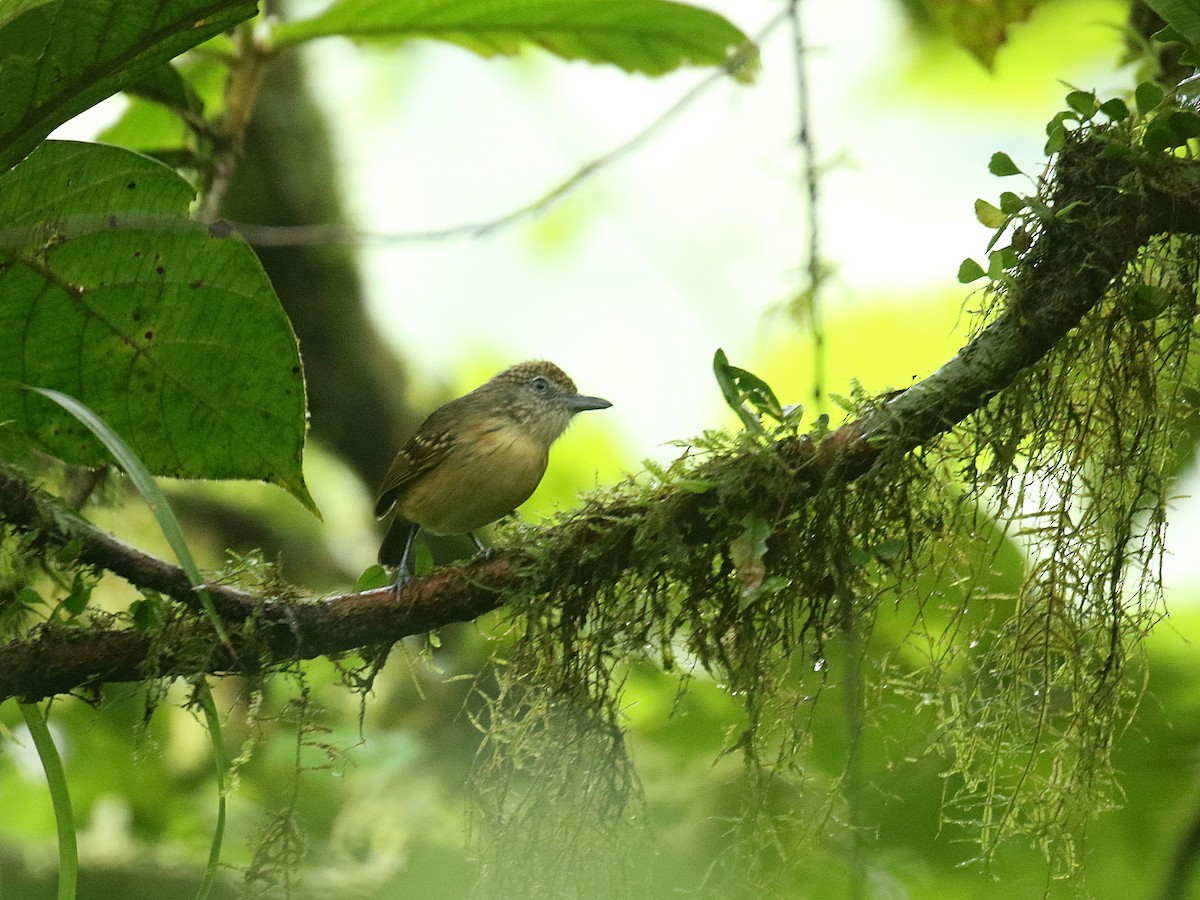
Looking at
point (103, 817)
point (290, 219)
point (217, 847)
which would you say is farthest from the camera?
point (290, 219)

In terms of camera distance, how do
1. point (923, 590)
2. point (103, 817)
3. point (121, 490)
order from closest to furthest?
point (923, 590), point (121, 490), point (103, 817)

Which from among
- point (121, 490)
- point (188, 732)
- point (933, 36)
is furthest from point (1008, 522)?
point (188, 732)

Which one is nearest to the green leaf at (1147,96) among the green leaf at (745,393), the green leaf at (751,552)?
the green leaf at (745,393)

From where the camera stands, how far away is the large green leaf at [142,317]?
1677 millimetres

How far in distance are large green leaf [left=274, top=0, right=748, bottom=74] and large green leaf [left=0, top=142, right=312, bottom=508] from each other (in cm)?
110

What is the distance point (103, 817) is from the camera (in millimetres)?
3596

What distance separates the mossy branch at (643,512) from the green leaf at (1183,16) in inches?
6.3

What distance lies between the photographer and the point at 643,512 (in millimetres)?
1610

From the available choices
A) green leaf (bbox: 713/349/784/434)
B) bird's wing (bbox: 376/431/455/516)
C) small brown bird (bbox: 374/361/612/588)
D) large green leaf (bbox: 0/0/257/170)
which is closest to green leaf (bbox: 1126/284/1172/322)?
green leaf (bbox: 713/349/784/434)

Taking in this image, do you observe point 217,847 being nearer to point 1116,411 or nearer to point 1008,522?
point 1008,522

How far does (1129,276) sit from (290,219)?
9.94 feet

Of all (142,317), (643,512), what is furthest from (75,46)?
(643,512)

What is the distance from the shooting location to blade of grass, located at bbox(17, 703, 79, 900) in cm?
154

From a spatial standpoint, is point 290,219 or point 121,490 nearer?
point 121,490
